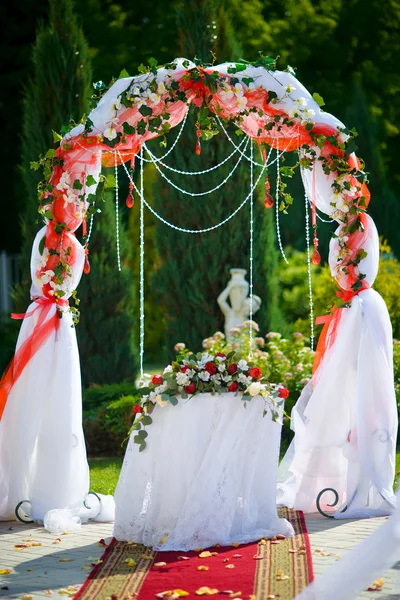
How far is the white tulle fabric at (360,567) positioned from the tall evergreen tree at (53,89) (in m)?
7.93

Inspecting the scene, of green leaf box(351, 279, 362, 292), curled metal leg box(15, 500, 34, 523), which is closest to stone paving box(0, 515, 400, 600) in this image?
curled metal leg box(15, 500, 34, 523)

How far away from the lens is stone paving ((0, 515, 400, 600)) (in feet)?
16.5

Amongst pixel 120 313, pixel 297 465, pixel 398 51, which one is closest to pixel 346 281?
pixel 297 465

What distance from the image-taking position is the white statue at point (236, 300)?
11.8m

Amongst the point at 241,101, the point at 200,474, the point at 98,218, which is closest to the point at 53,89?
the point at 98,218

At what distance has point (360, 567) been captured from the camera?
3.86 metres

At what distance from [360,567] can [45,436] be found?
144 inches

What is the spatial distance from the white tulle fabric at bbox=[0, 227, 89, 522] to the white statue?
4.71 m

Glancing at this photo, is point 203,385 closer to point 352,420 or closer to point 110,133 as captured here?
point 352,420

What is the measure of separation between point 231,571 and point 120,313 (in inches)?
272

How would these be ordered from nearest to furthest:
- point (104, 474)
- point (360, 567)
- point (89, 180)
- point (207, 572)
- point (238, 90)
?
point (360, 567) → point (207, 572) → point (238, 90) → point (89, 180) → point (104, 474)

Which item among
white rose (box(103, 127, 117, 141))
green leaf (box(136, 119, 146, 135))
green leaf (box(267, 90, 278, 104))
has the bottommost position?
white rose (box(103, 127, 117, 141))

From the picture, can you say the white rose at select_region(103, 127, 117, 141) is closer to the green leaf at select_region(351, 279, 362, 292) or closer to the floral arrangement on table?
the floral arrangement on table

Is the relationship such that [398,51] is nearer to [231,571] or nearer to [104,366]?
[104,366]
